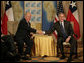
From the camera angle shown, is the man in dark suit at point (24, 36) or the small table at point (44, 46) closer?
the man in dark suit at point (24, 36)

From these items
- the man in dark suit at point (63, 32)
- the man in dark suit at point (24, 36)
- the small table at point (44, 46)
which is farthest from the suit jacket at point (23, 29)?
the man in dark suit at point (63, 32)

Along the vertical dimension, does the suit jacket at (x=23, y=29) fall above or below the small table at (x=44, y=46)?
above

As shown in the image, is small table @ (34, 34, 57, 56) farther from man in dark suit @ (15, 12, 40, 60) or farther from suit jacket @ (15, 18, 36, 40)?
suit jacket @ (15, 18, 36, 40)

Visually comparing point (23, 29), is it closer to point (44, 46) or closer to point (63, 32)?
point (44, 46)

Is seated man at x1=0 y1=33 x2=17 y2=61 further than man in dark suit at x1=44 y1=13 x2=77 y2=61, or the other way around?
man in dark suit at x1=44 y1=13 x2=77 y2=61

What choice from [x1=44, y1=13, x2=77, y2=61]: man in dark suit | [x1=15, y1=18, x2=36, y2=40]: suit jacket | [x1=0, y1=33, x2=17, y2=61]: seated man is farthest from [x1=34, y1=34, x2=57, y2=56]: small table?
[x1=0, y1=33, x2=17, y2=61]: seated man

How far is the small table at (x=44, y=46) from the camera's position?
4617 mm

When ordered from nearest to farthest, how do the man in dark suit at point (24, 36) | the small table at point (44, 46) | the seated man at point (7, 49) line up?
the seated man at point (7, 49) < the man in dark suit at point (24, 36) < the small table at point (44, 46)

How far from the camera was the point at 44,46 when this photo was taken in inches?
182

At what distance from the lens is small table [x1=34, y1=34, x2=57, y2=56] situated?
462 centimetres

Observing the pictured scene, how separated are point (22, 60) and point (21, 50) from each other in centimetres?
29

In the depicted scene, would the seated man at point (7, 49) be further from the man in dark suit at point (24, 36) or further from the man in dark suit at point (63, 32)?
the man in dark suit at point (63, 32)

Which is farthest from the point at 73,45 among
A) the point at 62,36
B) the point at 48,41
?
the point at 48,41

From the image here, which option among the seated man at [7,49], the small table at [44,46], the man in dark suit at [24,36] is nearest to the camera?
the seated man at [7,49]
